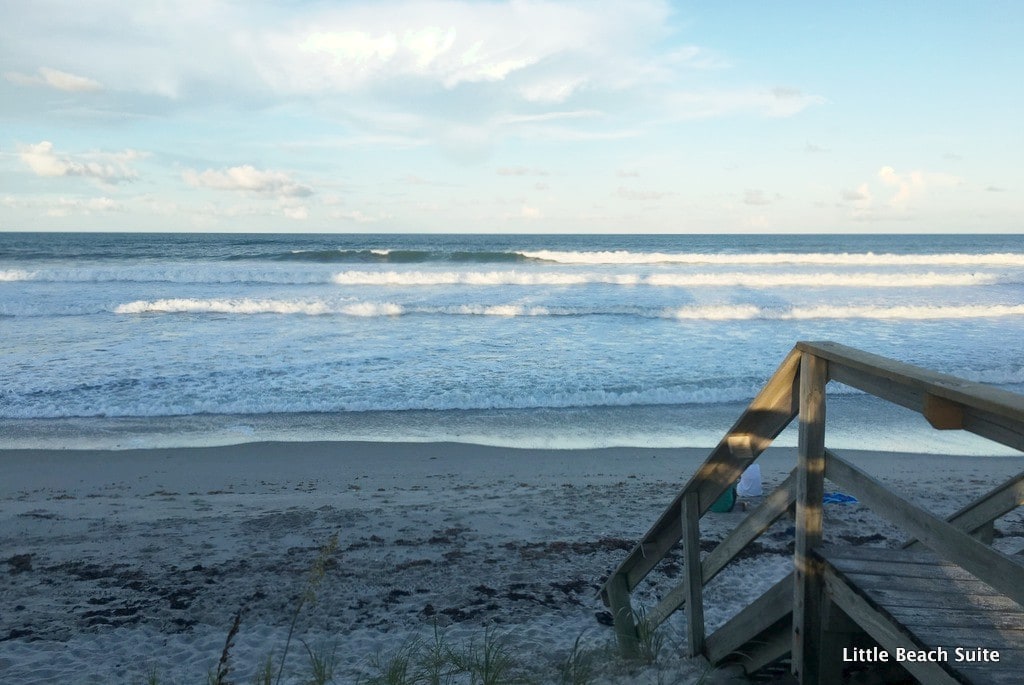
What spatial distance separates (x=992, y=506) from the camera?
338 cm

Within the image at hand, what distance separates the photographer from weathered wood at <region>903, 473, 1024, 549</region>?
10.6 ft

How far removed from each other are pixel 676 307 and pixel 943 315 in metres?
7.08

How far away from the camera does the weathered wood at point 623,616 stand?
13.4ft

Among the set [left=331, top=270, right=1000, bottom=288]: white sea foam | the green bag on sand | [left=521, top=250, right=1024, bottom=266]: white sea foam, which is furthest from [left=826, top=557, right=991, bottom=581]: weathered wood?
[left=521, top=250, right=1024, bottom=266]: white sea foam

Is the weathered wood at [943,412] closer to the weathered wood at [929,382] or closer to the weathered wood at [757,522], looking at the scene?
the weathered wood at [929,382]

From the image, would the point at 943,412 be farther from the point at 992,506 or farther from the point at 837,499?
the point at 837,499

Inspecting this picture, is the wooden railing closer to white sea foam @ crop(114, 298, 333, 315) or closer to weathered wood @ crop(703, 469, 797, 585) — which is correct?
weathered wood @ crop(703, 469, 797, 585)

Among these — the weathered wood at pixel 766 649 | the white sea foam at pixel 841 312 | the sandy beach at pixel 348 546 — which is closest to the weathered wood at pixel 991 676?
the weathered wood at pixel 766 649

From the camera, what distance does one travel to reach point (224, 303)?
76.8 feet

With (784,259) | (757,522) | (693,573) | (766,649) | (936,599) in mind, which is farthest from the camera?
(784,259)

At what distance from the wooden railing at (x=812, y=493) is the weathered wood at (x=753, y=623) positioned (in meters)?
0.02

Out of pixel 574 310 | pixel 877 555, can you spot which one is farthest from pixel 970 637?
pixel 574 310

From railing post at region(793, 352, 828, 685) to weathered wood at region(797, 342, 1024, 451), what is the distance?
90 mm

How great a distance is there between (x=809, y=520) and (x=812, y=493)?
0.12 m
